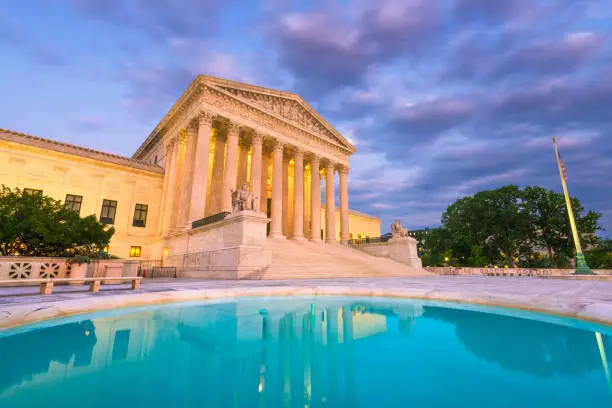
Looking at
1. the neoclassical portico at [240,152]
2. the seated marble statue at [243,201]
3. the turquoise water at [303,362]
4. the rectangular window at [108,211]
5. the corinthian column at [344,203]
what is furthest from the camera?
the corinthian column at [344,203]

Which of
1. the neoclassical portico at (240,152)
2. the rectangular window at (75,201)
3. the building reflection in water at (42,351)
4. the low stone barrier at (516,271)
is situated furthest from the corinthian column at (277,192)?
the building reflection in water at (42,351)

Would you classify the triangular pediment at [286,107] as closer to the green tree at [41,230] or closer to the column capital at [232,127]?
the column capital at [232,127]

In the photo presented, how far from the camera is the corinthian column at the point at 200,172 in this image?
81.3 feet

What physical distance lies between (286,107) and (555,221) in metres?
39.4

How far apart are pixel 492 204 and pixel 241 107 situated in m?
39.2

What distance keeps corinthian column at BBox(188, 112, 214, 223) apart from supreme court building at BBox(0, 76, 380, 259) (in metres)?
0.08

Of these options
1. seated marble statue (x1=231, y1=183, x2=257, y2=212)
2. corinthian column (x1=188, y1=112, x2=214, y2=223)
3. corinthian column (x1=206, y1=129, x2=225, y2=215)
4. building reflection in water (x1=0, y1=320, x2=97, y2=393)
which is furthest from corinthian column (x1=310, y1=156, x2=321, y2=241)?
building reflection in water (x1=0, y1=320, x2=97, y2=393)

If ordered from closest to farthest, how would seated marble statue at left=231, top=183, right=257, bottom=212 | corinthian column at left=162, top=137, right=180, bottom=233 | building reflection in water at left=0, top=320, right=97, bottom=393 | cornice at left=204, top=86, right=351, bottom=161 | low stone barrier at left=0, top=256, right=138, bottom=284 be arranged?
1. building reflection in water at left=0, top=320, right=97, bottom=393
2. low stone barrier at left=0, top=256, right=138, bottom=284
3. seated marble statue at left=231, top=183, right=257, bottom=212
4. cornice at left=204, top=86, right=351, bottom=161
5. corinthian column at left=162, top=137, right=180, bottom=233

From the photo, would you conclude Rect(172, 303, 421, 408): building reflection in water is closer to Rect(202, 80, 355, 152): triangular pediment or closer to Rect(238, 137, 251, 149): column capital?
Rect(202, 80, 355, 152): triangular pediment

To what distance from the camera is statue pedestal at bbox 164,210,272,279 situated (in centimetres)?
1783

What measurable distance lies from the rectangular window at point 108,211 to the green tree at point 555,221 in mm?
52845

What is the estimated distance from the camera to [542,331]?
5316 mm

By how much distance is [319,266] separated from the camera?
2083 centimetres

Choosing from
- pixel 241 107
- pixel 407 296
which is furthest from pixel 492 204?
pixel 407 296
